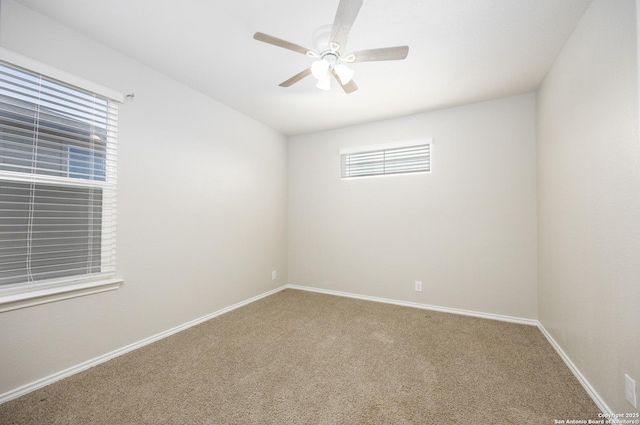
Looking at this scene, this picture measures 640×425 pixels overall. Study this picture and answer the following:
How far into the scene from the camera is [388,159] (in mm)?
3547

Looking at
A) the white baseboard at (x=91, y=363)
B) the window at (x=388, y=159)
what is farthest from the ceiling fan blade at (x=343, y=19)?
the white baseboard at (x=91, y=363)

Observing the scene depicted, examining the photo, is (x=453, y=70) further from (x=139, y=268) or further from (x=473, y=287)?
(x=139, y=268)

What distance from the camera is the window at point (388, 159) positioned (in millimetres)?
3338

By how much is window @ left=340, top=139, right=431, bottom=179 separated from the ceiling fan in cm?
166

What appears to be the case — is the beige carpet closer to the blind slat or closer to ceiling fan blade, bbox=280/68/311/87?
the blind slat

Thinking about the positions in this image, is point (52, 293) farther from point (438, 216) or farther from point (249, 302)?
point (438, 216)

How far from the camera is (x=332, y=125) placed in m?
3.79

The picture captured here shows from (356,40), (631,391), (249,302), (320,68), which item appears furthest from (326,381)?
(356,40)

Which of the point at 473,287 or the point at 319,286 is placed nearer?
the point at 473,287

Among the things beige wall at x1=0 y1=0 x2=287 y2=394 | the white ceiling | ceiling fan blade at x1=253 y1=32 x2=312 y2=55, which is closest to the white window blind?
beige wall at x1=0 y1=0 x2=287 y2=394

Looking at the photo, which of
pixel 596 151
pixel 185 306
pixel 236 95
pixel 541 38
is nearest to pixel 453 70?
pixel 541 38

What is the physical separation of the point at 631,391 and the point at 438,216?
2117mm

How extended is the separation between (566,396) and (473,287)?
4.77ft

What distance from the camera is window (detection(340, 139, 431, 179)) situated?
334cm
